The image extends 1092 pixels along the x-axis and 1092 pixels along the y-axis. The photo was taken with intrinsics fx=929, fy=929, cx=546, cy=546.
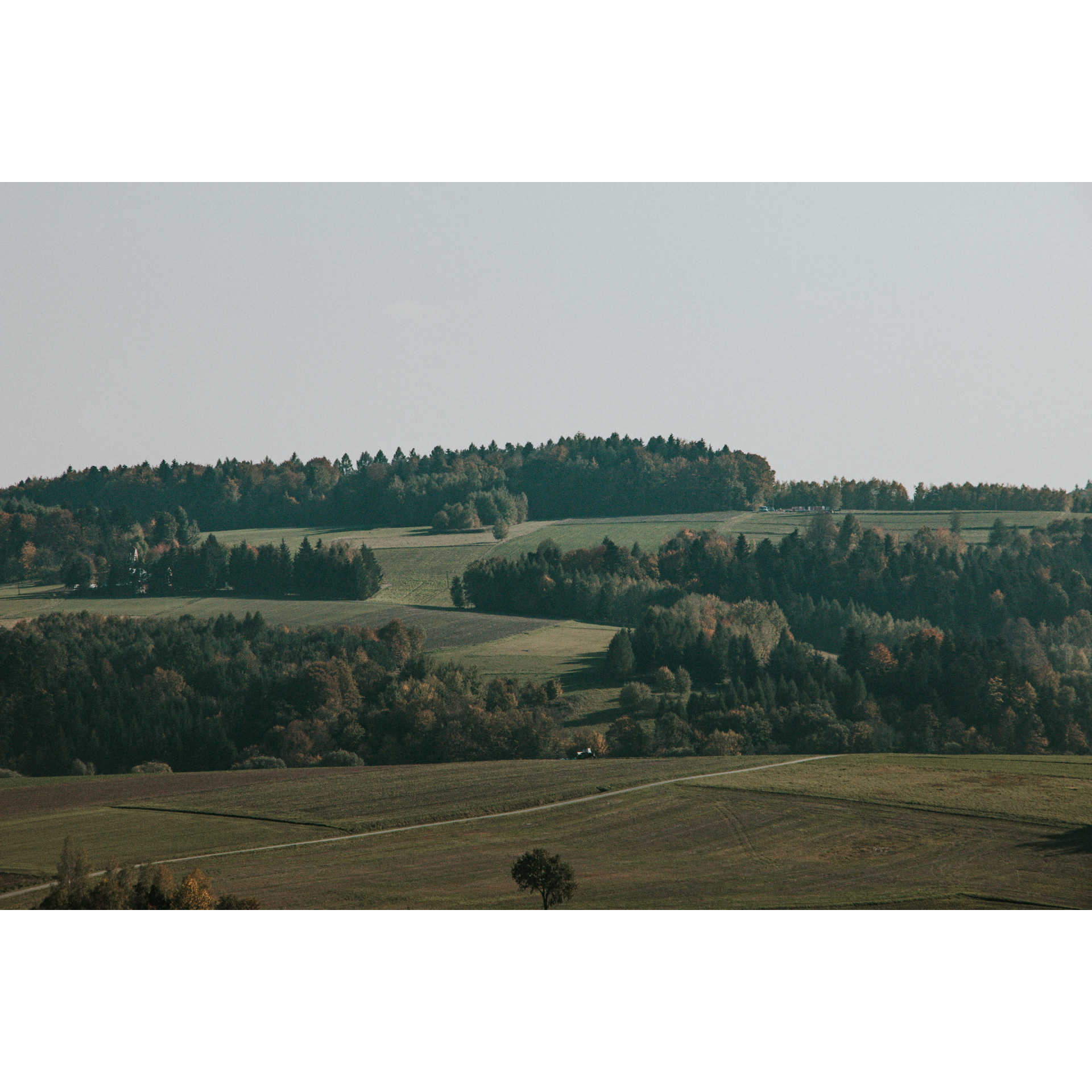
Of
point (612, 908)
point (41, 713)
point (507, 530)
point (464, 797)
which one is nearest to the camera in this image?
point (612, 908)

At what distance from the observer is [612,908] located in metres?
11.1

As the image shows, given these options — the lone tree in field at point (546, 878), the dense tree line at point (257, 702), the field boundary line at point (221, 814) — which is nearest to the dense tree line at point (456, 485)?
the dense tree line at point (257, 702)

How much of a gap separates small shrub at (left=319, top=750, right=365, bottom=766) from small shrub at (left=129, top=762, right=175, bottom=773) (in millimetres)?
2917

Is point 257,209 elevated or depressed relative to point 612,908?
elevated

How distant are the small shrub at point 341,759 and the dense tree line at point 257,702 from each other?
35 mm

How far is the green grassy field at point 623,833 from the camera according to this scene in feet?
37.7

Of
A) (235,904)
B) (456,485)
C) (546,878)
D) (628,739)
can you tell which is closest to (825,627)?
(628,739)

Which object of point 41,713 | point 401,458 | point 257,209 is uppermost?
point 257,209

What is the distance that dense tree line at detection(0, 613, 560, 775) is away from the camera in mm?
17250

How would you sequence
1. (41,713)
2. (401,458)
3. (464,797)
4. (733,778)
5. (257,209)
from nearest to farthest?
(257,209) → (464,797) → (733,778) → (41,713) → (401,458)

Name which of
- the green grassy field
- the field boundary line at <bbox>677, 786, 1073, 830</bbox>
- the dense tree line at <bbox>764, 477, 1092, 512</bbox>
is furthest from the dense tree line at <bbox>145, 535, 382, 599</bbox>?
the field boundary line at <bbox>677, 786, 1073, 830</bbox>

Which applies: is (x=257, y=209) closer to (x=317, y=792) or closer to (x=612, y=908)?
(x=317, y=792)

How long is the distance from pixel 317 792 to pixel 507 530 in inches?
305

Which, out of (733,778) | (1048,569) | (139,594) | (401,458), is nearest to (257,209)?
(401,458)
